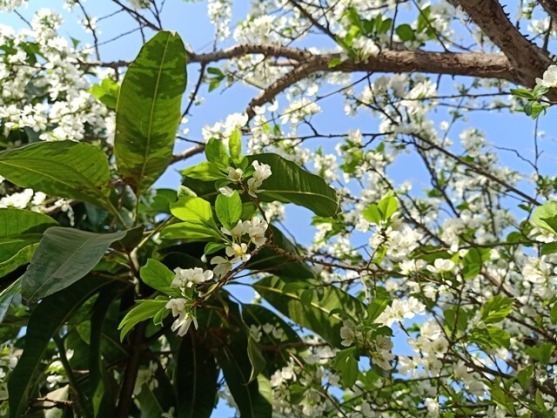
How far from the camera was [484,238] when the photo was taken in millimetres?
2301

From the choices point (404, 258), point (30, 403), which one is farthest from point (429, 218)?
point (30, 403)

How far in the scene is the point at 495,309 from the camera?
1.06 m

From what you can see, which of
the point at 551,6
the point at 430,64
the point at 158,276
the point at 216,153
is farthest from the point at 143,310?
the point at 430,64

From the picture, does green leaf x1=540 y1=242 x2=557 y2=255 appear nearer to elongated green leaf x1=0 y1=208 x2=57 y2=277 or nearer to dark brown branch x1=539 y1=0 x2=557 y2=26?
dark brown branch x1=539 y1=0 x2=557 y2=26

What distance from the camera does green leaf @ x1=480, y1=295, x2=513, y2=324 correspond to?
105 cm

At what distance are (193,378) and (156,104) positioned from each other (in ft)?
1.95

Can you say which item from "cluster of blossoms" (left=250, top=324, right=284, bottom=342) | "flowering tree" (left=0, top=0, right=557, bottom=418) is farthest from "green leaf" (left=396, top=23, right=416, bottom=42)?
"cluster of blossoms" (left=250, top=324, right=284, bottom=342)

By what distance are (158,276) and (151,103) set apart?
0.50 metres

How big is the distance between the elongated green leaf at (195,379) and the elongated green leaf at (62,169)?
384mm

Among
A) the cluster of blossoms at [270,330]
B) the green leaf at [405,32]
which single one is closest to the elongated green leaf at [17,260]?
the cluster of blossoms at [270,330]

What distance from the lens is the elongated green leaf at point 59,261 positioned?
0.74 meters

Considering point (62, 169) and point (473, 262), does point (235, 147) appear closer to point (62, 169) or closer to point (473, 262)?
point (62, 169)

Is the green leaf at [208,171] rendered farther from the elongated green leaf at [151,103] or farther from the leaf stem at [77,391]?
the leaf stem at [77,391]

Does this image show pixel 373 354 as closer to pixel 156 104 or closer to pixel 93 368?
pixel 93 368
